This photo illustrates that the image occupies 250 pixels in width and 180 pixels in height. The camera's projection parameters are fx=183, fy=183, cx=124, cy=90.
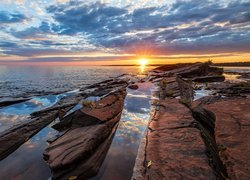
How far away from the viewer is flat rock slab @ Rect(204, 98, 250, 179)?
15.2ft

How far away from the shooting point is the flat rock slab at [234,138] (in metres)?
4.63

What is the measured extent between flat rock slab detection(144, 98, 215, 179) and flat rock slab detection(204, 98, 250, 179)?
1.82ft

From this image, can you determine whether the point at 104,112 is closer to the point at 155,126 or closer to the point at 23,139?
the point at 155,126

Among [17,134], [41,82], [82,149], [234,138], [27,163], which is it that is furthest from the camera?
[41,82]

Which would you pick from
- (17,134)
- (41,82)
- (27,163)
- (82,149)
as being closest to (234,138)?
(82,149)

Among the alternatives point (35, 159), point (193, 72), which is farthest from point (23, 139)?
point (193, 72)

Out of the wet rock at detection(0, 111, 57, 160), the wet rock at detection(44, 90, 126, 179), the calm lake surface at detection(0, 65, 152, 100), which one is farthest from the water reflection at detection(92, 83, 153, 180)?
the calm lake surface at detection(0, 65, 152, 100)

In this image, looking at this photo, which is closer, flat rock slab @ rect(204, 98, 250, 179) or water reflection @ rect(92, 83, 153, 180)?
flat rock slab @ rect(204, 98, 250, 179)

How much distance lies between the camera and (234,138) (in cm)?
616

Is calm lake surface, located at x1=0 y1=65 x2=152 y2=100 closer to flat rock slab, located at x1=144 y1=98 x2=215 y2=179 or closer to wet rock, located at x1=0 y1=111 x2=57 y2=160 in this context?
wet rock, located at x1=0 y1=111 x2=57 y2=160

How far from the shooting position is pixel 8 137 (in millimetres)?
9289

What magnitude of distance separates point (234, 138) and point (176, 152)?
2.12 m

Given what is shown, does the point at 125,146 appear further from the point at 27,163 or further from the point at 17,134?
the point at 17,134

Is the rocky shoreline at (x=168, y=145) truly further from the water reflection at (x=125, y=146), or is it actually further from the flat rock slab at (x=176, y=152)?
the water reflection at (x=125, y=146)
